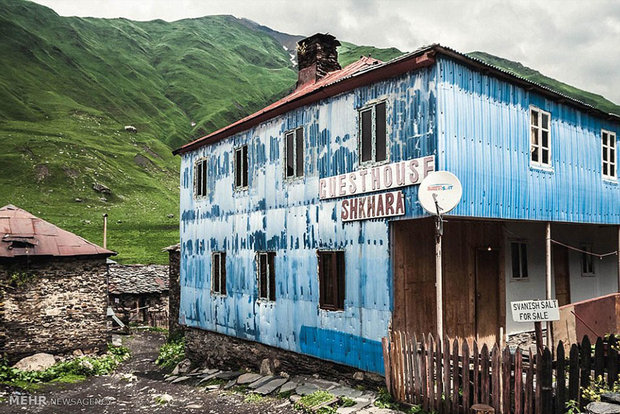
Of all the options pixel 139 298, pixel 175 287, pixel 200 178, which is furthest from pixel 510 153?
pixel 139 298

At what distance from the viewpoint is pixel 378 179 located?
11680mm

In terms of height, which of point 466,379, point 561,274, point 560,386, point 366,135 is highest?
point 366,135

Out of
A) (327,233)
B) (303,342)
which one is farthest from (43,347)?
(327,233)

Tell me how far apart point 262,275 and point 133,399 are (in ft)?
17.5

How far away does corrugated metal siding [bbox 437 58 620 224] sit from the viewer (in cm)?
1079

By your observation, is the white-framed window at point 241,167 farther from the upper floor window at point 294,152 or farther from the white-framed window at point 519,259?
the white-framed window at point 519,259

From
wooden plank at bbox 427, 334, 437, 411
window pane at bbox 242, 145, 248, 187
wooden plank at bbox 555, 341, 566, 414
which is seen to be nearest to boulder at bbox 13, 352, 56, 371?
window pane at bbox 242, 145, 248, 187

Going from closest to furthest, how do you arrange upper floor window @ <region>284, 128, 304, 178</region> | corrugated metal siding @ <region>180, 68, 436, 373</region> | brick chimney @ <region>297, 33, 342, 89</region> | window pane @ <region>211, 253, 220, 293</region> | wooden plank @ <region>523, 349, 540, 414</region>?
1. wooden plank @ <region>523, 349, 540, 414</region>
2. corrugated metal siding @ <region>180, 68, 436, 373</region>
3. upper floor window @ <region>284, 128, 304, 178</region>
4. window pane @ <region>211, 253, 220, 293</region>
5. brick chimney @ <region>297, 33, 342, 89</region>

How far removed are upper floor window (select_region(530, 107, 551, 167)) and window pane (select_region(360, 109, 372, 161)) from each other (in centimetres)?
406

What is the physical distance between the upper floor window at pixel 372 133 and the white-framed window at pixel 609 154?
8.06m

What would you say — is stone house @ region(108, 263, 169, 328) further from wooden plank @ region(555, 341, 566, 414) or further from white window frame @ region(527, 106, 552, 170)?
wooden plank @ region(555, 341, 566, 414)

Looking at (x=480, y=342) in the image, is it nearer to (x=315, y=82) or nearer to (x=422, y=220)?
(x=422, y=220)

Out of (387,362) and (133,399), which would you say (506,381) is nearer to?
(387,362)

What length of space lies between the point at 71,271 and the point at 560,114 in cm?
1921
